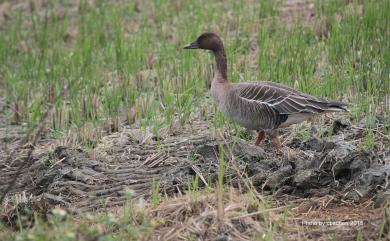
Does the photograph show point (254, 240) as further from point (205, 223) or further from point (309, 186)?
point (309, 186)

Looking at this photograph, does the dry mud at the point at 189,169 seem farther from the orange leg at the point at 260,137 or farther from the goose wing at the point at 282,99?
the goose wing at the point at 282,99

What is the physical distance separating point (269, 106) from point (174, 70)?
2.97m

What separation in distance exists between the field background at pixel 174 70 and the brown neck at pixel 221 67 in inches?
21.9

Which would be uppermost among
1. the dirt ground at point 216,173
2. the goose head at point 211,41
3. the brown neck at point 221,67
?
the goose head at point 211,41

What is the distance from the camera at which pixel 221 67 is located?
9.12 meters

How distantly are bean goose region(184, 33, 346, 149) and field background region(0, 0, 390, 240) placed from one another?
29cm

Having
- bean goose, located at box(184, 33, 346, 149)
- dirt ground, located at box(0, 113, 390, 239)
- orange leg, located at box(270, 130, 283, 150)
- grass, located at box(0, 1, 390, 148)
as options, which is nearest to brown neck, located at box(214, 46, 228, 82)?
bean goose, located at box(184, 33, 346, 149)

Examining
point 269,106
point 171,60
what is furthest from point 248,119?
point 171,60

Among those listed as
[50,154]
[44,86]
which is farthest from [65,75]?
[50,154]

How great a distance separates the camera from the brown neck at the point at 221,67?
355 inches

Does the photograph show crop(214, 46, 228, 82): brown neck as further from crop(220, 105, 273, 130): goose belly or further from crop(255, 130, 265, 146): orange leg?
crop(255, 130, 265, 146): orange leg

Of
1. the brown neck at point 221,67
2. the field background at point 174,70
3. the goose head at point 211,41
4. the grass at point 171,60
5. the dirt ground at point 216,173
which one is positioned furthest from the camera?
the grass at point 171,60

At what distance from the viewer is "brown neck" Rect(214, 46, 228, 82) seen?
9.03 meters

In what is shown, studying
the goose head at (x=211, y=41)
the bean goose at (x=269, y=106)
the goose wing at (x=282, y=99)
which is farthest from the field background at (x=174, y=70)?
the goose head at (x=211, y=41)
